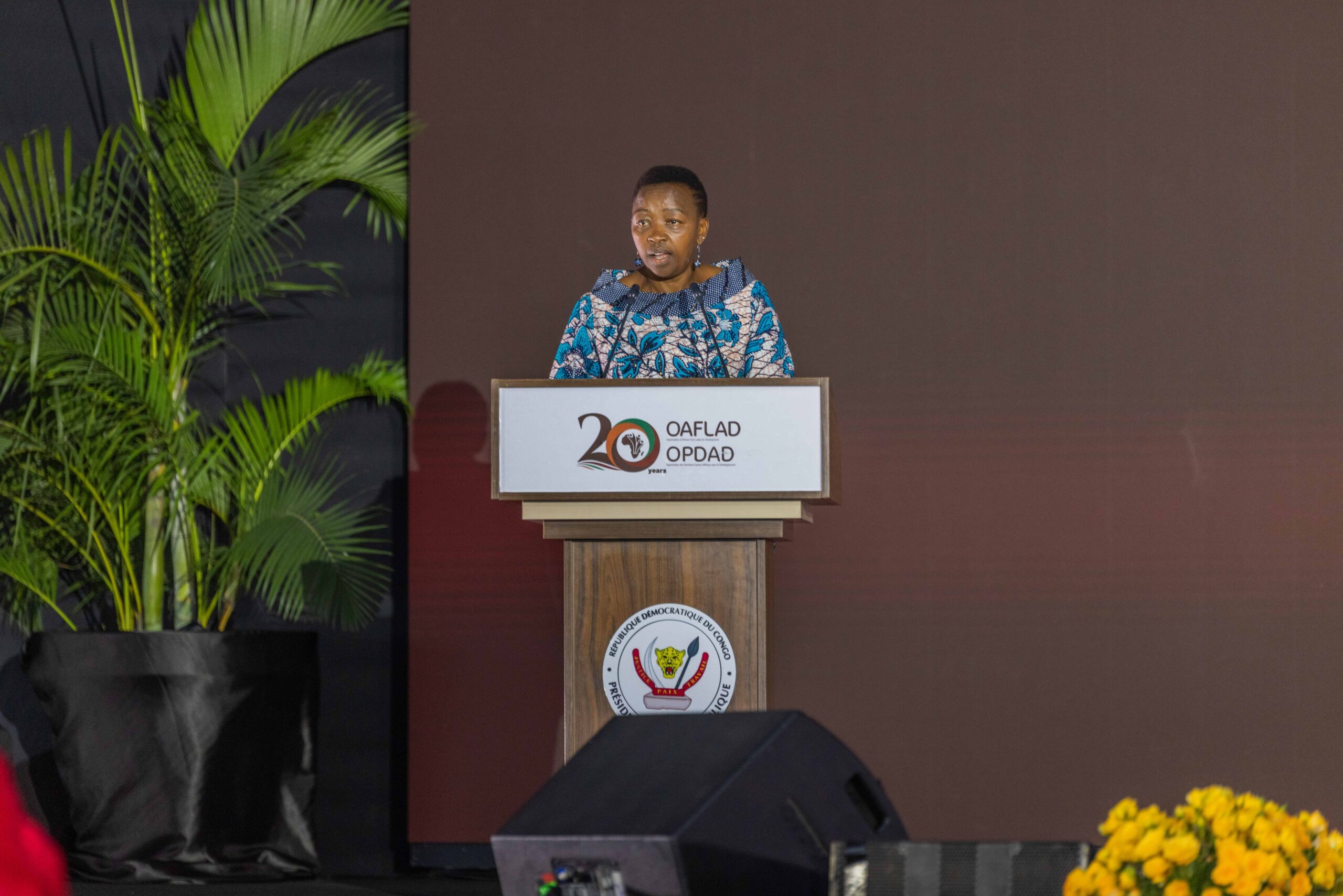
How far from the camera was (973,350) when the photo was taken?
12.1 ft

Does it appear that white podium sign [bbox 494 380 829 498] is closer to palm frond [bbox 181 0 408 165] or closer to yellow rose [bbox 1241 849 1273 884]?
yellow rose [bbox 1241 849 1273 884]

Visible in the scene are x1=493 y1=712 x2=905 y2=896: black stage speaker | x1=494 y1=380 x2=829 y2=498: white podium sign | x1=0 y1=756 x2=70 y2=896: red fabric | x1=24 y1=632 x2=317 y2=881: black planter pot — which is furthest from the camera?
x1=24 y1=632 x2=317 y2=881: black planter pot

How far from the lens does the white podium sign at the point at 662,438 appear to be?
241cm

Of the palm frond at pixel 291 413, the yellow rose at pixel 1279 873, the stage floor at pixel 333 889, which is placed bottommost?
the stage floor at pixel 333 889

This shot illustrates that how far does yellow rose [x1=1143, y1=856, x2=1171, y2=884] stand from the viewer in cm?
152

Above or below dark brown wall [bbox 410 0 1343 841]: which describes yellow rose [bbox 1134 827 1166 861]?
below

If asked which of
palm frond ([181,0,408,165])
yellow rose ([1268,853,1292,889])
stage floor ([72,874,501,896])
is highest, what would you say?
palm frond ([181,0,408,165])

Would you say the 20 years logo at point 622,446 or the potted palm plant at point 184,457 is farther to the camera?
the potted palm plant at point 184,457

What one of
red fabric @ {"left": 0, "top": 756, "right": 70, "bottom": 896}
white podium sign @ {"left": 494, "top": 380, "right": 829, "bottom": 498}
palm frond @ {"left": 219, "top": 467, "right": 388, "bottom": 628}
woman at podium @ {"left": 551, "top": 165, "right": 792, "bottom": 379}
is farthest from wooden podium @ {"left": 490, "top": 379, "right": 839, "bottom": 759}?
red fabric @ {"left": 0, "top": 756, "right": 70, "bottom": 896}

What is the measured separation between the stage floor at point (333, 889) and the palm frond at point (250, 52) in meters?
1.81

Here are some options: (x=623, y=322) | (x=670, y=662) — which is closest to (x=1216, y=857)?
(x=670, y=662)

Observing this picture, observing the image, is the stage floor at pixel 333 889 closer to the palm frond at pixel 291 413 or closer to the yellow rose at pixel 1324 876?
the palm frond at pixel 291 413

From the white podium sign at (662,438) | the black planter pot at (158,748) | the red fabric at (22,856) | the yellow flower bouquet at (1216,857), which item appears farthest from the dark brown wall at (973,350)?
the red fabric at (22,856)

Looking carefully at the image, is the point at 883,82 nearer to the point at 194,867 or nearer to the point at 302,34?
the point at 302,34
